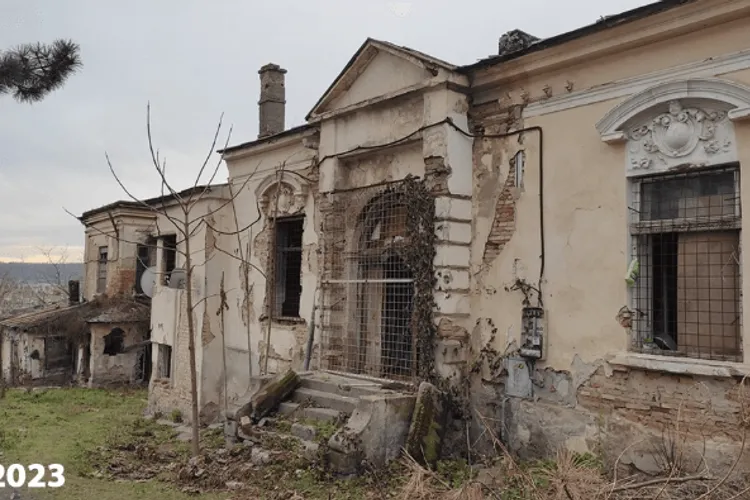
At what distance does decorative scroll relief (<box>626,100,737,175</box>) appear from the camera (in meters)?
6.29

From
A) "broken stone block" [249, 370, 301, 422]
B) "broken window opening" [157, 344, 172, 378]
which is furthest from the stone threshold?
"broken window opening" [157, 344, 172, 378]

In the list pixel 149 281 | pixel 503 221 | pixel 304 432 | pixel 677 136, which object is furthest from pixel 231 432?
pixel 149 281

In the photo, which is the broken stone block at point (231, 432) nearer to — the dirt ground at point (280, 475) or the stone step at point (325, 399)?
the dirt ground at point (280, 475)

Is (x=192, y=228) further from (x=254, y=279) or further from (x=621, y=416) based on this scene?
(x=621, y=416)

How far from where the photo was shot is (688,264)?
22.2ft

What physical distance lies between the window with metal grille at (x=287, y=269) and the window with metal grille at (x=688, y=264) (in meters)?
6.90

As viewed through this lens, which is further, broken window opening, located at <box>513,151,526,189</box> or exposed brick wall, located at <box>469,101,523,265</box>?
exposed brick wall, located at <box>469,101,523,265</box>

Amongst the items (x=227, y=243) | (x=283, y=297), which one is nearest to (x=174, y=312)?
(x=227, y=243)

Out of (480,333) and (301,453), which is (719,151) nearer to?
(480,333)

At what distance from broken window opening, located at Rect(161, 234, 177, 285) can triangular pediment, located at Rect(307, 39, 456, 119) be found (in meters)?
6.98

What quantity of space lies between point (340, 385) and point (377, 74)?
4.61m

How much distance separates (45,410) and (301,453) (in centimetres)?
977

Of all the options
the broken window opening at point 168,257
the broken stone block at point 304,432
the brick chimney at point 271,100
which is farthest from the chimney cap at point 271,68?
the broken stone block at point 304,432

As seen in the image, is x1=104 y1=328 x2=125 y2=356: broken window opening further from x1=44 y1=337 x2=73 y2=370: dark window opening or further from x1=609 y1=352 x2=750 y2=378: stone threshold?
x1=609 y1=352 x2=750 y2=378: stone threshold
